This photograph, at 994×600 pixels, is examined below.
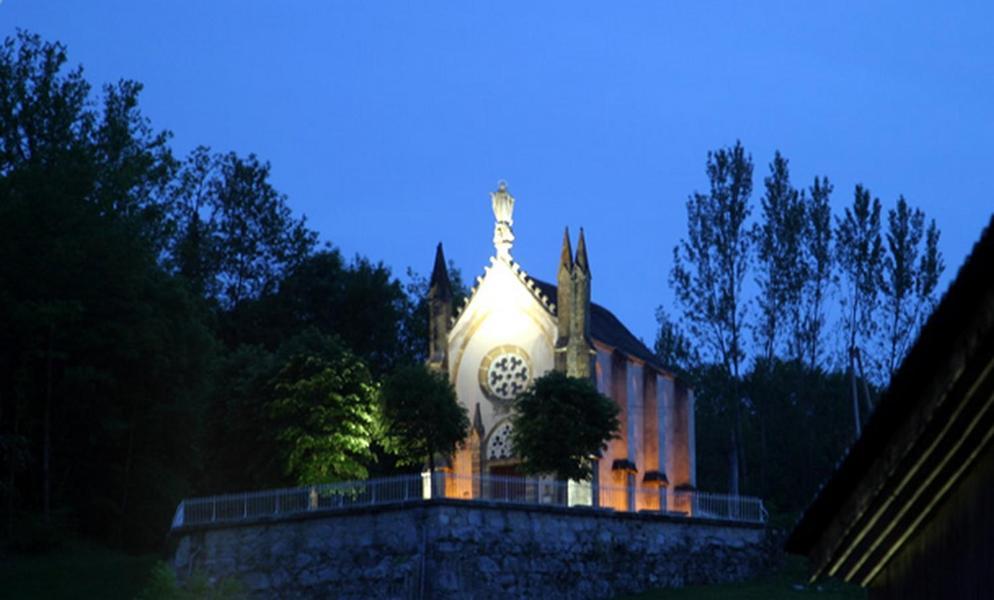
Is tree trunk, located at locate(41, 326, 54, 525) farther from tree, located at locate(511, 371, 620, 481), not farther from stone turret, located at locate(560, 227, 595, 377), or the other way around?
stone turret, located at locate(560, 227, 595, 377)

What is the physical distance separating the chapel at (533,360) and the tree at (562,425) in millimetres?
3891

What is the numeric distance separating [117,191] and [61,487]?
37.8 ft

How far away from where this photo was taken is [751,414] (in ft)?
243

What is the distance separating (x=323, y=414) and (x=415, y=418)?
2962 mm

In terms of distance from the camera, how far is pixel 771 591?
4491 centimetres

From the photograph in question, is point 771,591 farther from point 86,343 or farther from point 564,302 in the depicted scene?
point 86,343

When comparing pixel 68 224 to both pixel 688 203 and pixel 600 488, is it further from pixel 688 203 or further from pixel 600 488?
pixel 688 203

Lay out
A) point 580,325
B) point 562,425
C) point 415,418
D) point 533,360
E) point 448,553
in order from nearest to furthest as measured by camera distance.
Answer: point 448,553 → point 562,425 → point 415,418 → point 580,325 → point 533,360

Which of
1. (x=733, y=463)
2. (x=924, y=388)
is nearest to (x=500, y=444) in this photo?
(x=733, y=463)

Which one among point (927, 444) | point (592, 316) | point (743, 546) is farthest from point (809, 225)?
point (927, 444)

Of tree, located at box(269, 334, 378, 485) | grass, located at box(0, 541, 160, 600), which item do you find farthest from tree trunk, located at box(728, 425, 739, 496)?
grass, located at box(0, 541, 160, 600)

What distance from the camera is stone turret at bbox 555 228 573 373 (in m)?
55.1

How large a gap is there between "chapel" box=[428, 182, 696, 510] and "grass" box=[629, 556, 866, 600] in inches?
246

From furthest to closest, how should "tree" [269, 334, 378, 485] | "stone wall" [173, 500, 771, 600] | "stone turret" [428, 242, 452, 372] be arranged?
"stone turret" [428, 242, 452, 372], "tree" [269, 334, 378, 485], "stone wall" [173, 500, 771, 600]
